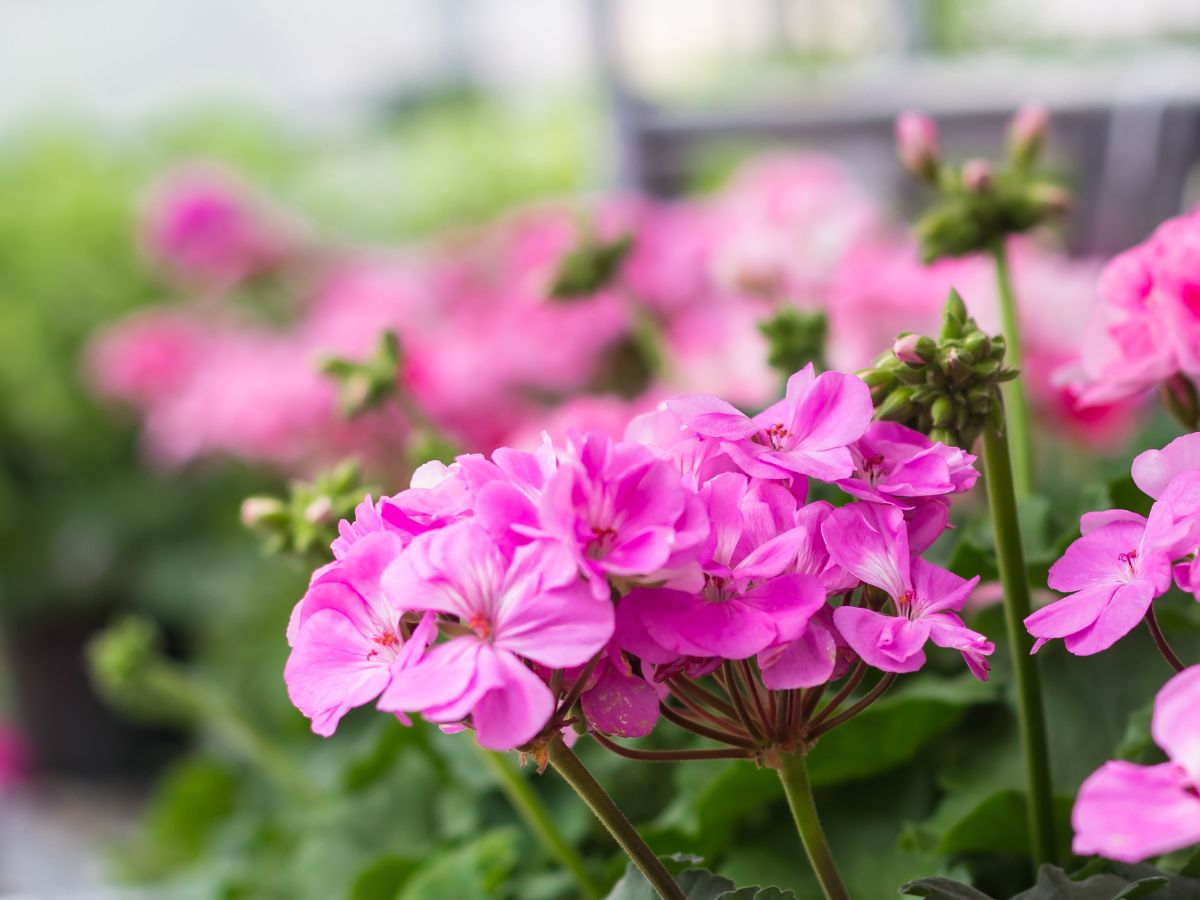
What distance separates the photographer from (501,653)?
226 millimetres

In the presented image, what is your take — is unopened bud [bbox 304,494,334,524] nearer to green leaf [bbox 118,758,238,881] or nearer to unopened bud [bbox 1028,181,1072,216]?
unopened bud [bbox 1028,181,1072,216]

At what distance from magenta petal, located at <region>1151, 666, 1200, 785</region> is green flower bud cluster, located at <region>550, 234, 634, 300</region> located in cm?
46

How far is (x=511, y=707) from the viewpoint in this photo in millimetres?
223

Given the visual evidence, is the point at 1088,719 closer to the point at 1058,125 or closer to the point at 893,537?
the point at 893,537

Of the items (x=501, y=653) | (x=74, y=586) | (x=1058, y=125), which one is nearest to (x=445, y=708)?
(x=501, y=653)

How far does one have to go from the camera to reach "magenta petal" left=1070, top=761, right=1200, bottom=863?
186mm

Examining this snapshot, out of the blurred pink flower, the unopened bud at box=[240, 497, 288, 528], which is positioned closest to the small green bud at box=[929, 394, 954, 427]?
the unopened bud at box=[240, 497, 288, 528]

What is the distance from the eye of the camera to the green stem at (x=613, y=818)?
0.83 feet

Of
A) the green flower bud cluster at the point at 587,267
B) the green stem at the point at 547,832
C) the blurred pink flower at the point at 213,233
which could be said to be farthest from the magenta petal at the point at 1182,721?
the blurred pink flower at the point at 213,233

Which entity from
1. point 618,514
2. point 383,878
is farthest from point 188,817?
point 618,514

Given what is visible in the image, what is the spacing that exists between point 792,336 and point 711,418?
8.2 inches

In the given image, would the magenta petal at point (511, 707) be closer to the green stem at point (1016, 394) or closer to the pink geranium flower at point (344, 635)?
the pink geranium flower at point (344, 635)

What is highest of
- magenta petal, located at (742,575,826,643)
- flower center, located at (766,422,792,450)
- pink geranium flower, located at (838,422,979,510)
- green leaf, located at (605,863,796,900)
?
flower center, located at (766,422,792,450)

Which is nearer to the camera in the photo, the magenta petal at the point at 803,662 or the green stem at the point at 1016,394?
the magenta petal at the point at 803,662
